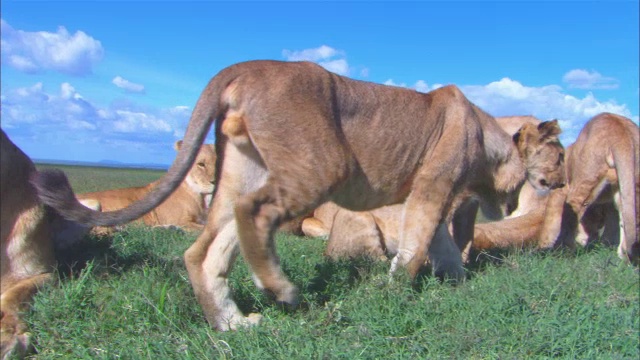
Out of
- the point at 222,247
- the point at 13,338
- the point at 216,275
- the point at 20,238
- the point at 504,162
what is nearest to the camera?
the point at 13,338

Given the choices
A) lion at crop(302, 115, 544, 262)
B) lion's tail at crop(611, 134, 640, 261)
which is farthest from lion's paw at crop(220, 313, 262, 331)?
lion's tail at crop(611, 134, 640, 261)

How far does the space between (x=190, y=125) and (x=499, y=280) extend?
2.89 metres

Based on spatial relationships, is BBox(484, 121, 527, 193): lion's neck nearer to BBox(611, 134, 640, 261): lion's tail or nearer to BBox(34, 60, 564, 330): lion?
BBox(34, 60, 564, 330): lion

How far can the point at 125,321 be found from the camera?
4422mm

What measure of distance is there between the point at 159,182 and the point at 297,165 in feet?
3.03

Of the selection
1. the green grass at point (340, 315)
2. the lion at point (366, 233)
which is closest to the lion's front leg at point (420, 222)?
the green grass at point (340, 315)

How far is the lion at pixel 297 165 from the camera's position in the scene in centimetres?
462

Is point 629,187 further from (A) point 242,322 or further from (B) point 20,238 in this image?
(B) point 20,238

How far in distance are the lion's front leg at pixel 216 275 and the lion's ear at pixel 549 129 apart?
3.76 meters

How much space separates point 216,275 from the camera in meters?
4.89

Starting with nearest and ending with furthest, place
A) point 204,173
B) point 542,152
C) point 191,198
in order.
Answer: point 542,152
point 204,173
point 191,198

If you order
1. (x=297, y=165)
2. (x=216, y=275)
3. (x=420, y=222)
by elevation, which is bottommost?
(x=216, y=275)

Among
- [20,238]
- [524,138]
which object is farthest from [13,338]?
[524,138]

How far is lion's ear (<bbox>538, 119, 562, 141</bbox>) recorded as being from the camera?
7207 millimetres
